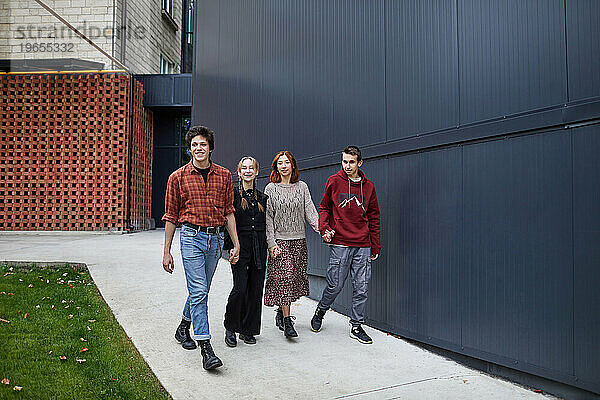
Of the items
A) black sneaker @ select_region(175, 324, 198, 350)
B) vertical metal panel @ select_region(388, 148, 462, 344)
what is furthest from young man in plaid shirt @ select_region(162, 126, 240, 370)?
vertical metal panel @ select_region(388, 148, 462, 344)

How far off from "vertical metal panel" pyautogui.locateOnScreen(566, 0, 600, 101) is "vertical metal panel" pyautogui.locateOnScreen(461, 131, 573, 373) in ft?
1.05

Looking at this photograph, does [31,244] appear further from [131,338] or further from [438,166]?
[438,166]

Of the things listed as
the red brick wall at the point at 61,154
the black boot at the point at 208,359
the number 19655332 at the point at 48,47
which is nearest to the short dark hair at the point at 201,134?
the black boot at the point at 208,359

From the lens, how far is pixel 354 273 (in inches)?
211

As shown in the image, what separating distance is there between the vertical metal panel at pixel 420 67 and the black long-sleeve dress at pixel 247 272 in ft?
5.20

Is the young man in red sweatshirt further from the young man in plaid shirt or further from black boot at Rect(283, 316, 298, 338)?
the young man in plaid shirt

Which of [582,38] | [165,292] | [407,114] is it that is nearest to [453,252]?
[407,114]

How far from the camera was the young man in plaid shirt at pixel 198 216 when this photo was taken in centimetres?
452

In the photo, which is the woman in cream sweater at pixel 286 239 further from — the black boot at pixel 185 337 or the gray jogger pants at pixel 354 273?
the black boot at pixel 185 337

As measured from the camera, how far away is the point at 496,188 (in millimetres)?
4332

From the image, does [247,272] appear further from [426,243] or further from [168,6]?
[168,6]

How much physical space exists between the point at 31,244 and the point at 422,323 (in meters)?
10.3

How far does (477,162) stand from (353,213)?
1276 millimetres

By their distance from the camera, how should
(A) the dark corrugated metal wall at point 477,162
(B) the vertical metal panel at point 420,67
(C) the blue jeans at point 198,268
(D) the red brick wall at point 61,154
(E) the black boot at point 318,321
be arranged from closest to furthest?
1. (A) the dark corrugated metal wall at point 477,162
2. (C) the blue jeans at point 198,268
3. (B) the vertical metal panel at point 420,67
4. (E) the black boot at point 318,321
5. (D) the red brick wall at point 61,154
